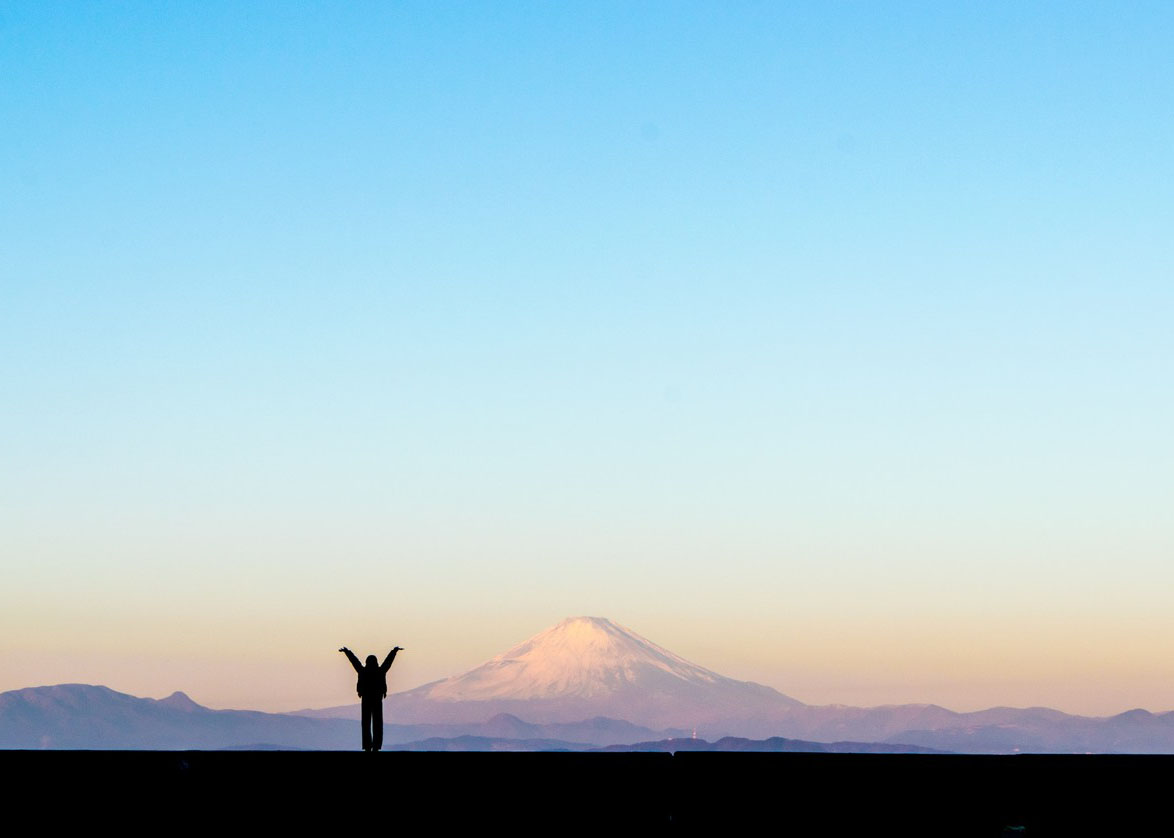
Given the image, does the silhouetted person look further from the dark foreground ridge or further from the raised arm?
the dark foreground ridge

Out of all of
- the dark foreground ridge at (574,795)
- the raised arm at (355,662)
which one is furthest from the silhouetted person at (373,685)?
the dark foreground ridge at (574,795)

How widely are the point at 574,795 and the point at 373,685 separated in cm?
1230

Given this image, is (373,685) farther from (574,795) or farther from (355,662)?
(574,795)

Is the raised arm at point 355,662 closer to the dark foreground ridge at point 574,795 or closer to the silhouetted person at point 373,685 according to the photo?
the silhouetted person at point 373,685

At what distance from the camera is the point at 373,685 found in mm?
27531

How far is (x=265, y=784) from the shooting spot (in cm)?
1589

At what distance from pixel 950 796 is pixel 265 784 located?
7109 mm

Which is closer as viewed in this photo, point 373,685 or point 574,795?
point 574,795

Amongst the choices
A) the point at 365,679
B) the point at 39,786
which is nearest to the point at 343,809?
the point at 39,786

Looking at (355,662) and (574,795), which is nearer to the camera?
(574,795)

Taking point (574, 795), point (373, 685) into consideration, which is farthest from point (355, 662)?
point (574, 795)

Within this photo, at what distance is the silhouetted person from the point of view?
89.0ft

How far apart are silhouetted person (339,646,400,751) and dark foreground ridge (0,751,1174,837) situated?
1111 centimetres

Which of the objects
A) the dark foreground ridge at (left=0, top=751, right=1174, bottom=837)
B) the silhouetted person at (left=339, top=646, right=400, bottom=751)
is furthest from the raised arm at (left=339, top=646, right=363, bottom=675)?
the dark foreground ridge at (left=0, top=751, right=1174, bottom=837)
